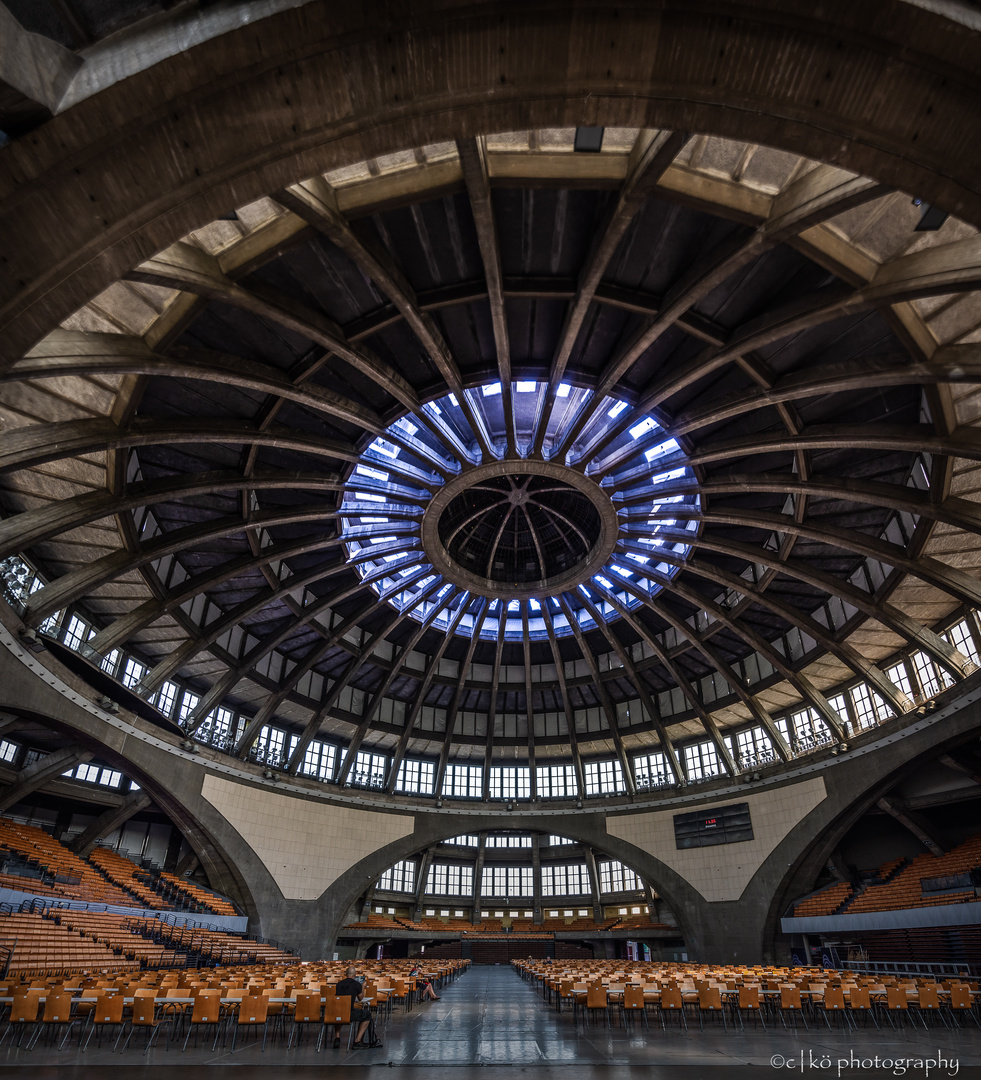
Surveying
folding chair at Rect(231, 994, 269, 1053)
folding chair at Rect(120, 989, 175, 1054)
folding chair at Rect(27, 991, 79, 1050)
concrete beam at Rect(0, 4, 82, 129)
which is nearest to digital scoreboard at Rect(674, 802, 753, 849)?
folding chair at Rect(231, 994, 269, 1053)

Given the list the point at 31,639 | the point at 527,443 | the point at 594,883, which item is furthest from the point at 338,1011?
the point at 594,883

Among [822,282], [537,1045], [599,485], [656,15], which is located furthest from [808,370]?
[537,1045]

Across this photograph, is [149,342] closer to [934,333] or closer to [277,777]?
[934,333]

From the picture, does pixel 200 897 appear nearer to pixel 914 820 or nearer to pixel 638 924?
pixel 638 924

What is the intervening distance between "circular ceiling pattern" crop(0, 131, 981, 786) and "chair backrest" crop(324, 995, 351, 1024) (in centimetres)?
1515

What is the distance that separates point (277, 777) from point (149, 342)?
29395 millimetres

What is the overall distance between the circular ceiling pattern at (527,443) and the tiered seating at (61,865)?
28.6ft

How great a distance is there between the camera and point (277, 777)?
39219 mm

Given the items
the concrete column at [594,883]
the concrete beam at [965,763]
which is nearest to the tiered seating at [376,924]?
the concrete column at [594,883]

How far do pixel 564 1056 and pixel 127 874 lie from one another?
3269 centimetres

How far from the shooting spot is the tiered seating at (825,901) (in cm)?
3509

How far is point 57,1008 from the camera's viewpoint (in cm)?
1198

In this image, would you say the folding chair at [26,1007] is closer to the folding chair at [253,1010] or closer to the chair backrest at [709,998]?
the folding chair at [253,1010]

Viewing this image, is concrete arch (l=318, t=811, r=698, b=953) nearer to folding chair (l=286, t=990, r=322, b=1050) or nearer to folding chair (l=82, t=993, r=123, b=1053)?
folding chair (l=286, t=990, r=322, b=1050)
